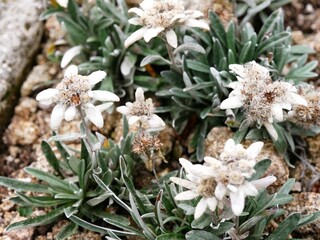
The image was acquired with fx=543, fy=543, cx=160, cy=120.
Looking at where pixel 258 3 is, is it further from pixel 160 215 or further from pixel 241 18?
pixel 160 215

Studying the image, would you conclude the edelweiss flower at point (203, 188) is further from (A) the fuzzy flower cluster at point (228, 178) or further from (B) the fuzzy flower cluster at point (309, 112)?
(B) the fuzzy flower cluster at point (309, 112)

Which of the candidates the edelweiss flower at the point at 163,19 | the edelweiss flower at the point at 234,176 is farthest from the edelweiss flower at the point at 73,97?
the edelweiss flower at the point at 234,176

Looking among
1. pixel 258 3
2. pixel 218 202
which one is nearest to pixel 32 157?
pixel 218 202

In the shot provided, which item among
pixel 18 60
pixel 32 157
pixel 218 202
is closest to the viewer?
pixel 218 202

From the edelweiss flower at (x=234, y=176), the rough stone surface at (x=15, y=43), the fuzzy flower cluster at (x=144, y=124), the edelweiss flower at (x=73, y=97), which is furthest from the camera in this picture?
the rough stone surface at (x=15, y=43)

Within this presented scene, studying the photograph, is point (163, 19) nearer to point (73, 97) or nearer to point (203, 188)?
point (73, 97)

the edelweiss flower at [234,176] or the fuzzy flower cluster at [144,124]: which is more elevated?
the edelweiss flower at [234,176]

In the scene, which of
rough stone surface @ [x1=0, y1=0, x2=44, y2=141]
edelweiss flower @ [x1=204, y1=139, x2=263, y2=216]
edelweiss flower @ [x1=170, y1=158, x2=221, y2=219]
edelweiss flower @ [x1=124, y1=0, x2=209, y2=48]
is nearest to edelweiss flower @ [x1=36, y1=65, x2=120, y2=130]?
edelweiss flower @ [x1=124, y1=0, x2=209, y2=48]

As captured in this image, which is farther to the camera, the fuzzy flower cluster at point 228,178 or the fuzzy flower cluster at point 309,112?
the fuzzy flower cluster at point 309,112
